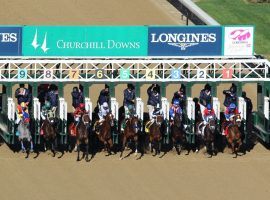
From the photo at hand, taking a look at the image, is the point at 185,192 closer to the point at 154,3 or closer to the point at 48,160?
the point at 48,160

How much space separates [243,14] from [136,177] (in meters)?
17.3

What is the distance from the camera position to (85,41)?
30.8 meters

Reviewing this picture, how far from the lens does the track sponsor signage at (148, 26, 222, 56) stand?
A: 30953 mm

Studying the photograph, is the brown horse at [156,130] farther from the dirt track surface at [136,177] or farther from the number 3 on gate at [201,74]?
the number 3 on gate at [201,74]

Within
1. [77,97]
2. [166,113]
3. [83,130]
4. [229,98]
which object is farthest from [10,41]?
[229,98]

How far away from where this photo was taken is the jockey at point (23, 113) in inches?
1177

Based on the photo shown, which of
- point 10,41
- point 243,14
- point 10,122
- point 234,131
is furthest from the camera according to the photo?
point 243,14

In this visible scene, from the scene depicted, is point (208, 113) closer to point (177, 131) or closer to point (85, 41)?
point (177, 131)

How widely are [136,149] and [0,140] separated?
2.96 metres

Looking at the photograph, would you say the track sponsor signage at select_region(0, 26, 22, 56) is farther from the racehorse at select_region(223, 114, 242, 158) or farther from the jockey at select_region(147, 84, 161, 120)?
the racehorse at select_region(223, 114, 242, 158)

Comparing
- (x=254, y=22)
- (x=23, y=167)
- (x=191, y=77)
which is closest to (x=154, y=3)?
(x=254, y=22)

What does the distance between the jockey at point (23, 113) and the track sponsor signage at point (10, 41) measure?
1.16 metres

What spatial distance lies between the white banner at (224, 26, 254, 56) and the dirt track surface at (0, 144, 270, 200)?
83.5 inches

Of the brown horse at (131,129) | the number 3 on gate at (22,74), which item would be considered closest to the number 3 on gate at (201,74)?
the brown horse at (131,129)
